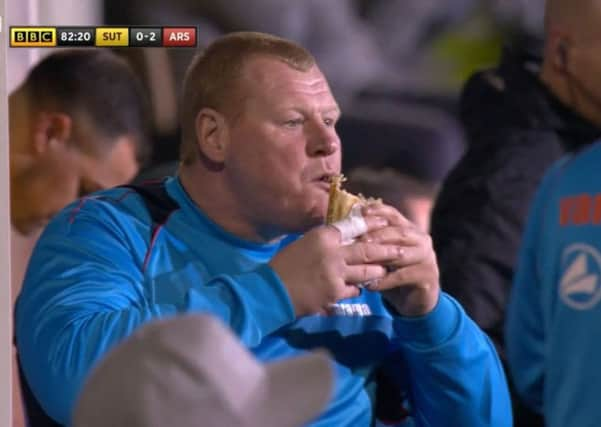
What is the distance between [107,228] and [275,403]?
858 mm

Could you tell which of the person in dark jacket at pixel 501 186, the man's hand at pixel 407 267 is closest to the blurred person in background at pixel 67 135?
the person in dark jacket at pixel 501 186

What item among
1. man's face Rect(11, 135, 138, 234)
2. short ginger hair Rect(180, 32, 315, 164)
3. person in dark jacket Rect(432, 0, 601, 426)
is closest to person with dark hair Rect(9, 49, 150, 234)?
man's face Rect(11, 135, 138, 234)

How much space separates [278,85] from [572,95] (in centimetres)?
43

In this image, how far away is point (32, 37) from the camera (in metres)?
2.07

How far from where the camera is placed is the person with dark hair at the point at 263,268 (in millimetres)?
1474

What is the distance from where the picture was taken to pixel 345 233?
4.89ft

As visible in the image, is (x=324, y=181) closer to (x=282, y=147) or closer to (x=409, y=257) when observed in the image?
(x=282, y=147)

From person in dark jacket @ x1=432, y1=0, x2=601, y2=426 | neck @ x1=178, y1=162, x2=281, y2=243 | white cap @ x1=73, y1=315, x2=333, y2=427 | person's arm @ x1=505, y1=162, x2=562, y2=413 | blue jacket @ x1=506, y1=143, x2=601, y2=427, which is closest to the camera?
white cap @ x1=73, y1=315, x2=333, y2=427

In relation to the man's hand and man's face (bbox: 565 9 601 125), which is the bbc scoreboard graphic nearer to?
the man's hand

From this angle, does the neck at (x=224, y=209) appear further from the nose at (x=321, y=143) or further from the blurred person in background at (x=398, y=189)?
the blurred person in background at (x=398, y=189)

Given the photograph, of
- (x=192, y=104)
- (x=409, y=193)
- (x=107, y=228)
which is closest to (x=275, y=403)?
(x=107, y=228)

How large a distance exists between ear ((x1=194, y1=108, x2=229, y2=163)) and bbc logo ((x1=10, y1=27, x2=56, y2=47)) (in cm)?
51

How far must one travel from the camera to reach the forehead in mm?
1667

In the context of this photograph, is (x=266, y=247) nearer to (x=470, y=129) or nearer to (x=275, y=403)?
(x=470, y=129)
